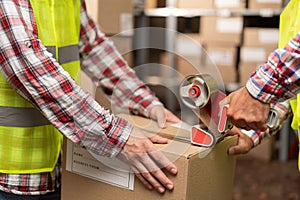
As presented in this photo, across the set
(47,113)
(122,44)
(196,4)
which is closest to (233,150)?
(47,113)

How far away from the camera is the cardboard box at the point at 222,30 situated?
3.38 meters

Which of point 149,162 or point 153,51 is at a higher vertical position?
point 149,162

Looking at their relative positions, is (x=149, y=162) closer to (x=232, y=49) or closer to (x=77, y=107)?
(x=77, y=107)

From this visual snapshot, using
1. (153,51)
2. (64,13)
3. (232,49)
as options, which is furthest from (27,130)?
(153,51)

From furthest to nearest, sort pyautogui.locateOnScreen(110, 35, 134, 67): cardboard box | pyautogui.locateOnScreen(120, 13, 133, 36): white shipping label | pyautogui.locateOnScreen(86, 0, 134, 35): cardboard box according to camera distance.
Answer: pyautogui.locateOnScreen(120, 13, 133, 36): white shipping label → pyautogui.locateOnScreen(86, 0, 134, 35): cardboard box → pyautogui.locateOnScreen(110, 35, 134, 67): cardboard box

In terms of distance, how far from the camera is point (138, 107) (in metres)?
1.28

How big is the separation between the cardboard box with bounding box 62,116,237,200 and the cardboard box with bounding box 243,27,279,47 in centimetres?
224

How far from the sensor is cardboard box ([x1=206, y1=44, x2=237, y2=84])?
3412 mm

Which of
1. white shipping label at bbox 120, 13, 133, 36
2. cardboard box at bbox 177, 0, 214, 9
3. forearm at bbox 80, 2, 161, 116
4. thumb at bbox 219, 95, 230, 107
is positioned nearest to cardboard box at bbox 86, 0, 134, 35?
white shipping label at bbox 120, 13, 133, 36

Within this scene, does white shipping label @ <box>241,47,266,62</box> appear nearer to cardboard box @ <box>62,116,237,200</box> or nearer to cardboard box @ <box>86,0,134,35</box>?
cardboard box @ <box>86,0,134,35</box>

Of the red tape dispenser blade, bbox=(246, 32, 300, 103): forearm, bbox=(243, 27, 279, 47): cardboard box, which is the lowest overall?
bbox=(243, 27, 279, 47): cardboard box

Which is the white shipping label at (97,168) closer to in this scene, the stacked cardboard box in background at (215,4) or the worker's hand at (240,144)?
the worker's hand at (240,144)

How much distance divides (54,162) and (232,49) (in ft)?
8.09

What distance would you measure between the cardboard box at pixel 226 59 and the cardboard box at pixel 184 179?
233 centimetres
